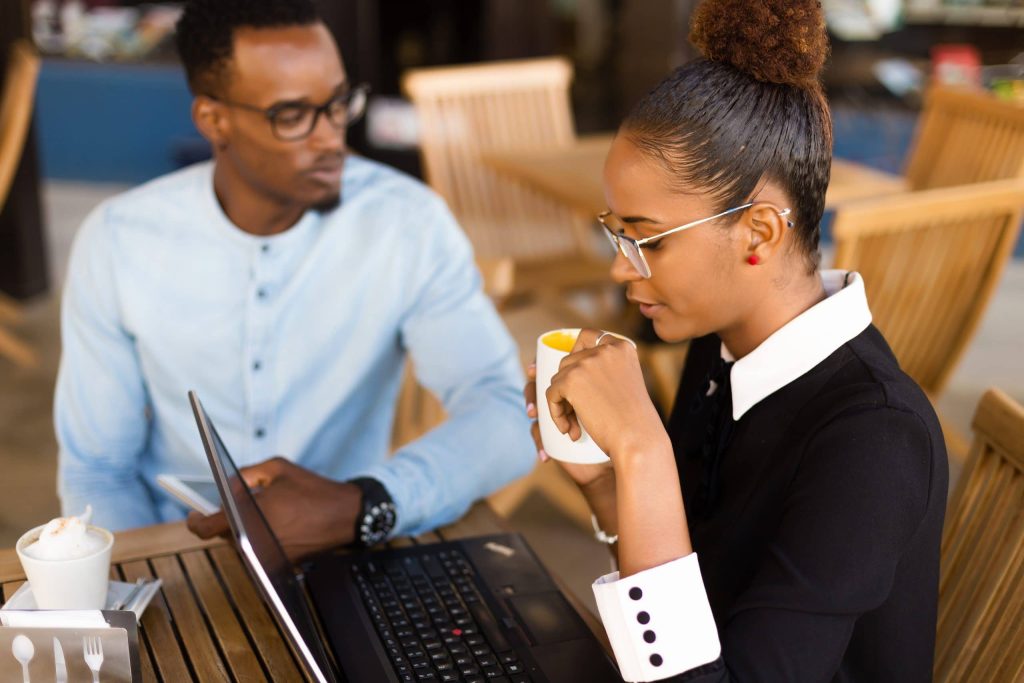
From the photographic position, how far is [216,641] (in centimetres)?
114

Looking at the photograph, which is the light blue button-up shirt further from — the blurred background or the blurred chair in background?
the blurred chair in background

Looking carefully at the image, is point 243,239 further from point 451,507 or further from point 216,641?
point 216,641

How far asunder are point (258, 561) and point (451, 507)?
0.47m

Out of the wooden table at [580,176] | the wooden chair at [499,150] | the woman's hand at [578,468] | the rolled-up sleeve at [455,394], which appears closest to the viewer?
the woman's hand at [578,468]

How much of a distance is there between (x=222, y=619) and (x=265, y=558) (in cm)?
14

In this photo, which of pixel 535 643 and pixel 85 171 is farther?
pixel 85 171

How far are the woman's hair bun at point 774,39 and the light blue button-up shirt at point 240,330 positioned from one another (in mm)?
683

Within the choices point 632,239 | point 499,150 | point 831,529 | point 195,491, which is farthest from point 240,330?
point 499,150

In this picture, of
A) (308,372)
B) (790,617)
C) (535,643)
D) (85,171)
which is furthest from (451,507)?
(85,171)

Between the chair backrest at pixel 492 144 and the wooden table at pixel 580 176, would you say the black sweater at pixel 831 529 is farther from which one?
the chair backrest at pixel 492 144

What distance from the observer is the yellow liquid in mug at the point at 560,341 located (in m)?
1.12

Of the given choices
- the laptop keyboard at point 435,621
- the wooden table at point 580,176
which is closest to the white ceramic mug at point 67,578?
the laptop keyboard at point 435,621

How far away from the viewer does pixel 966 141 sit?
3.47 meters

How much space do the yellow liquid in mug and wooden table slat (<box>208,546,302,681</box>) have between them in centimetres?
39
